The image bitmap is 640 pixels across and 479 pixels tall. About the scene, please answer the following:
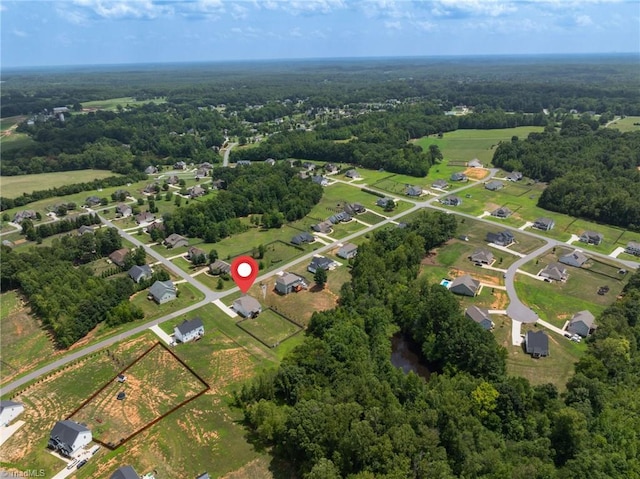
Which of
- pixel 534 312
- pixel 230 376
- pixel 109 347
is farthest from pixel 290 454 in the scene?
pixel 534 312

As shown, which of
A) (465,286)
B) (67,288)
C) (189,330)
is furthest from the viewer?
(465,286)

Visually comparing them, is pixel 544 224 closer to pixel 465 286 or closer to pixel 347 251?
pixel 465 286

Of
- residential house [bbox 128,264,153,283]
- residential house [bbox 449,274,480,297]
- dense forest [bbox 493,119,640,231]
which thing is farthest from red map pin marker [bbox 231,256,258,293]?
dense forest [bbox 493,119,640,231]

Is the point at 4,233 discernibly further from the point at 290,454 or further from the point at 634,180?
the point at 634,180

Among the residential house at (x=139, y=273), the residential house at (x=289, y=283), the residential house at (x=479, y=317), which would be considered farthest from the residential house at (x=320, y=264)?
the residential house at (x=139, y=273)

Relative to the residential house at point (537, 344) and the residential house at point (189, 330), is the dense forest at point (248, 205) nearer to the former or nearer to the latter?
the residential house at point (189, 330)

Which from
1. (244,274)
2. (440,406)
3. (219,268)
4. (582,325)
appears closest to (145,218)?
(219,268)
